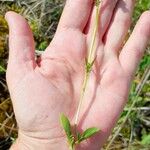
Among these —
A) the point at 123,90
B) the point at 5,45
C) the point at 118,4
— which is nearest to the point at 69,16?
the point at 118,4

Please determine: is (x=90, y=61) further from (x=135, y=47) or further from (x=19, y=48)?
(x=19, y=48)

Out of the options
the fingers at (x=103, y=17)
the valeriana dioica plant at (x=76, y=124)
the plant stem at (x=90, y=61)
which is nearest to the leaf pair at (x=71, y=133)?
the valeriana dioica plant at (x=76, y=124)

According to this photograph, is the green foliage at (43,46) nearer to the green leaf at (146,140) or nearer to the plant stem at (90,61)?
the plant stem at (90,61)

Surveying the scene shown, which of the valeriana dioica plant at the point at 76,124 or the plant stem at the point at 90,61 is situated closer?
the valeriana dioica plant at the point at 76,124

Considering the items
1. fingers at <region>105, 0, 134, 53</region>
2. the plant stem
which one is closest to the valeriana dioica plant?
the plant stem

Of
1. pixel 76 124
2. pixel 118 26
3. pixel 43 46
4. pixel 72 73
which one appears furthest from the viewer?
pixel 43 46

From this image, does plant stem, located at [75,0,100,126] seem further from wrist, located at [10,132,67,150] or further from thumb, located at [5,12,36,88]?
thumb, located at [5,12,36,88]

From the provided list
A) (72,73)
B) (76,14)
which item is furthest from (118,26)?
(72,73)

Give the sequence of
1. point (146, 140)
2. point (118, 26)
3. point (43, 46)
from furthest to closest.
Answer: point (43, 46)
point (146, 140)
point (118, 26)
